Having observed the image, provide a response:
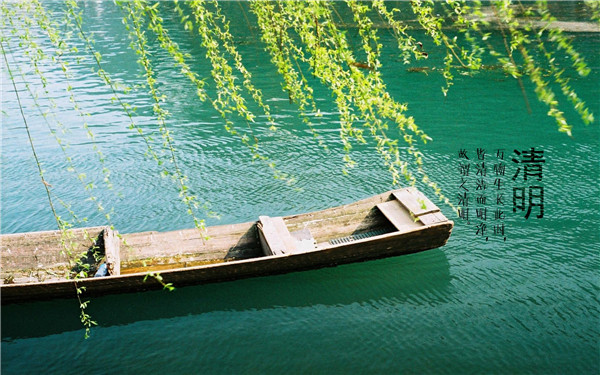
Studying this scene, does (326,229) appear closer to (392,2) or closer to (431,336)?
(431,336)

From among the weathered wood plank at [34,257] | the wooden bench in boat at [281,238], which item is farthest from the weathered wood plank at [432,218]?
the weathered wood plank at [34,257]

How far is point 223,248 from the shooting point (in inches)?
370

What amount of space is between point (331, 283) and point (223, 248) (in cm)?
203

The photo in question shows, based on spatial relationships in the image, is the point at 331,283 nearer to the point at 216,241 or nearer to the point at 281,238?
the point at 281,238

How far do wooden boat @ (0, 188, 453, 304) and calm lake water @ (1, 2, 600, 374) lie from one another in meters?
0.43

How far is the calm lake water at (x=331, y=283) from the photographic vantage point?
7.32m

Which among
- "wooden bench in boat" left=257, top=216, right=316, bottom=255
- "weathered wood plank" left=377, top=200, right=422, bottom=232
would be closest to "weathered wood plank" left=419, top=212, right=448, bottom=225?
"weathered wood plank" left=377, top=200, right=422, bottom=232

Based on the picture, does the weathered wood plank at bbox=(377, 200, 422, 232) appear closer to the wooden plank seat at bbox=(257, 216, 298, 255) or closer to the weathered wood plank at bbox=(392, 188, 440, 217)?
the weathered wood plank at bbox=(392, 188, 440, 217)

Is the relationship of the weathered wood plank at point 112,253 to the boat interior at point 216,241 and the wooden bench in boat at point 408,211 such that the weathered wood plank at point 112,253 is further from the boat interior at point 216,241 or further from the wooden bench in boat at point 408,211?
the wooden bench in boat at point 408,211

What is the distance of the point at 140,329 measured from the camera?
8023 millimetres

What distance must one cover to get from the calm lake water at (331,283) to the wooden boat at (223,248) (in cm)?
43

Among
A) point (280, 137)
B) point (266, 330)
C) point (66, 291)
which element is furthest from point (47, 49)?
point (266, 330)

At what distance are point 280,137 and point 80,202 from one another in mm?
5634

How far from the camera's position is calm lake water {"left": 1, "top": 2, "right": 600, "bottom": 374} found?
7316mm
